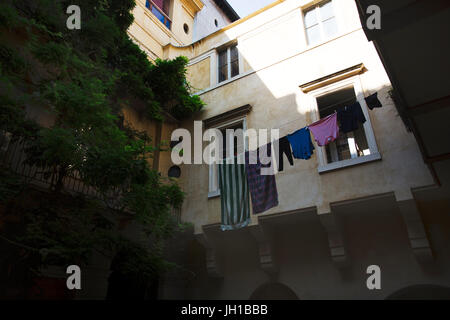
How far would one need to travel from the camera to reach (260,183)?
8984 millimetres

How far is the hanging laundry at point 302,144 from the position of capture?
8.16 meters

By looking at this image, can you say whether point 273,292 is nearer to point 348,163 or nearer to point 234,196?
point 234,196

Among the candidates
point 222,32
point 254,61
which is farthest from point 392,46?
point 222,32

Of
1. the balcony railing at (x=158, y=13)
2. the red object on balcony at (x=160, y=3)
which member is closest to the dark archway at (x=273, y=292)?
the balcony railing at (x=158, y=13)

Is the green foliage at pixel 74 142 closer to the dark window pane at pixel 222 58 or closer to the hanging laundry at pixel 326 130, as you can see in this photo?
the hanging laundry at pixel 326 130

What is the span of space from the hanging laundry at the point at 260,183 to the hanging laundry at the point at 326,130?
4.66ft

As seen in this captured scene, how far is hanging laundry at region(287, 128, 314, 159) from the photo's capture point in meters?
8.16

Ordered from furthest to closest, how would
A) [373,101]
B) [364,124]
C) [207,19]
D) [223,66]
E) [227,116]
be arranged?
[207,19] < [223,66] < [227,116] < [364,124] < [373,101]

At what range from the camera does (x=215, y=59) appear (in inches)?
538

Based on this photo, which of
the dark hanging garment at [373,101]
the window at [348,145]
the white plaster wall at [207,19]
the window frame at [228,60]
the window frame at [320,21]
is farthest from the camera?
the white plaster wall at [207,19]

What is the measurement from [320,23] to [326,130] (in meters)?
5.19

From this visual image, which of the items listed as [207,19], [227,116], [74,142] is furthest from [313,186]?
[207,19]

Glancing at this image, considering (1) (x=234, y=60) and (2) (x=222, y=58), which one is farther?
(2) (x=222, y=58)
